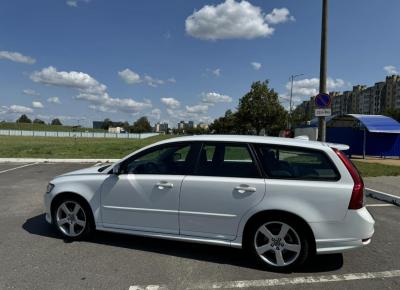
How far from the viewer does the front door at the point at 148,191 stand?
4651mm

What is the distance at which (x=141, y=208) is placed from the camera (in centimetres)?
477

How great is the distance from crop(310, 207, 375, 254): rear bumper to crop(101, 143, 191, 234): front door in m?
1.74

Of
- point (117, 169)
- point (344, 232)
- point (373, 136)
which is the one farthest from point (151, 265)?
point (373, 136)

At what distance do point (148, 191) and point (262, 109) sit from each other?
44.4m

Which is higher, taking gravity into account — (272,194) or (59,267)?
(272,194)

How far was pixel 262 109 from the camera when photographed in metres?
47.9

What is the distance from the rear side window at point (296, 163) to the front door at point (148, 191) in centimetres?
104

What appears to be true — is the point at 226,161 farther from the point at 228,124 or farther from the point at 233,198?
the point at 228,124

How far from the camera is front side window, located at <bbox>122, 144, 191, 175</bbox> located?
482cm

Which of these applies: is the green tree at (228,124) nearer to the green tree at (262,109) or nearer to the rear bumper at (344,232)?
the green tree at (262,109)

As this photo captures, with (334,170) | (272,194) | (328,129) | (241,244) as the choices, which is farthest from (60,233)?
(328,129)

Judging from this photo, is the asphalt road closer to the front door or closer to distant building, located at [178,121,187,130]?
the front door

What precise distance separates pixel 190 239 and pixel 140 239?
1.09 m

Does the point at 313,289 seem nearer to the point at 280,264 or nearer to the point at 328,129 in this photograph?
the point at 280,264
